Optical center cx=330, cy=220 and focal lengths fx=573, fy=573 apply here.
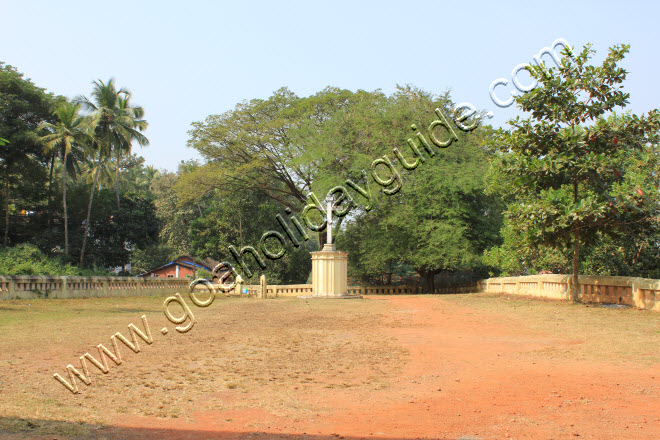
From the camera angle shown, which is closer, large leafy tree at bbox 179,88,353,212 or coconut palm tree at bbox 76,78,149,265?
large leafy tree at bbox 179,88,353,212

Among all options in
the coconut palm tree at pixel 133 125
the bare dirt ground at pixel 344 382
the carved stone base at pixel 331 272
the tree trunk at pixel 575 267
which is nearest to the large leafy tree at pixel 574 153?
the tree trunk at pixel 575 267

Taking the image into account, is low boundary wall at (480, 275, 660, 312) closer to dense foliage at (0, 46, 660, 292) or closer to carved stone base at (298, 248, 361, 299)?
dense foliage at (0, 46, 660, 292)

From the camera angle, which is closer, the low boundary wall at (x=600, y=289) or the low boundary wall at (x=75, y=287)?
the low boundary wall at (x=600, y=289)

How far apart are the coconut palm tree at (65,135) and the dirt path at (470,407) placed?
3419 cm

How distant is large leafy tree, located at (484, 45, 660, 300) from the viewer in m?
14.1

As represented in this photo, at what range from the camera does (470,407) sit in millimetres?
5594

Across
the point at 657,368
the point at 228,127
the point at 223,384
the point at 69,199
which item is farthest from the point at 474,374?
the point at 69,199

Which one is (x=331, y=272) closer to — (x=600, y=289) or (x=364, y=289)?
(x=364, y=289)

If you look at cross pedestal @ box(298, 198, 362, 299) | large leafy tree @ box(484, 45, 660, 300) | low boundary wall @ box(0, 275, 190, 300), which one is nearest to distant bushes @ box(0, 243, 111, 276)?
low boundary wall @ box(0, 275, 190, 300)

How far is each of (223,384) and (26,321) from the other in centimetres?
735

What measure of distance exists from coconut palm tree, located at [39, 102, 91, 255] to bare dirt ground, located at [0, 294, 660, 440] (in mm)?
27214

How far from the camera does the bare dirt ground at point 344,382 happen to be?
4867 mm

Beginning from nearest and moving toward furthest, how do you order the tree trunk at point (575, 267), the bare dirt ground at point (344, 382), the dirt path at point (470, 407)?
the dirt path at point (470, 407)
the bare dirt ground at point (344, 382)
the tree trunk at point (575, 267)

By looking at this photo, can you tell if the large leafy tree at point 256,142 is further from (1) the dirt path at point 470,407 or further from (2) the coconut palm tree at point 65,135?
(1) the dirt path at point 470,407
